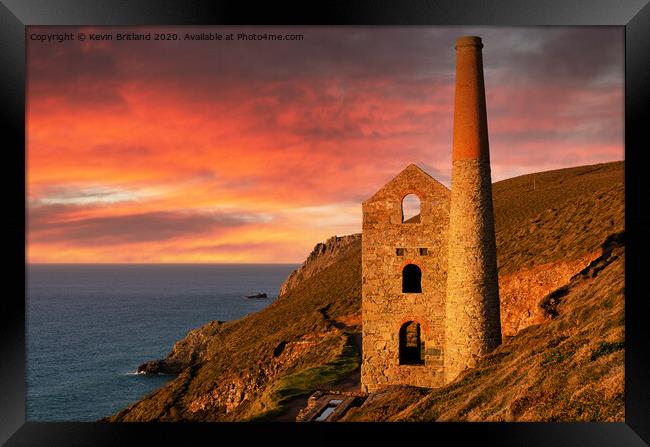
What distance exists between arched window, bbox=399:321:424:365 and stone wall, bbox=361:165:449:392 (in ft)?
2.93

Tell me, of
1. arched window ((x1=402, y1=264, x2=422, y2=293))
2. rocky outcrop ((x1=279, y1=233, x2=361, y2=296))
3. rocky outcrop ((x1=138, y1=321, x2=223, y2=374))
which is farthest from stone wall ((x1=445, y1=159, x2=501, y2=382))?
rocky outcrop ((x1=279, y1=233, x2=361, y2=296))

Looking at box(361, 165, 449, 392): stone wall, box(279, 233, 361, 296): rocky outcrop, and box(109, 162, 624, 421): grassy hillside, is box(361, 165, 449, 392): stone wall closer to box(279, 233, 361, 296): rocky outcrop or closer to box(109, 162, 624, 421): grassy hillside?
box(109, 162, 624, 421): grassy hillside

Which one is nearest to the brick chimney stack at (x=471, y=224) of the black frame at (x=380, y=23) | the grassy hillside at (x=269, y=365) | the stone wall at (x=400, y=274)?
the stone wall at (x=400, y=274)

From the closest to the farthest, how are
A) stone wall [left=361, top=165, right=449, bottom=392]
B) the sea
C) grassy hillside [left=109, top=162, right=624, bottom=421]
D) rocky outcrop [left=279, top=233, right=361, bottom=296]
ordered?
grassy hillside [left=109, top=162, right=624, bottom=421] → stone wall [left=361, top=165, right=449, bottom=392] → the sea → rocky outcrop [left=279, top=233, right=361, bottom=296]

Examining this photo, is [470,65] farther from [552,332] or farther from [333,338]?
[333,338]

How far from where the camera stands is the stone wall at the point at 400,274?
85.5 ft

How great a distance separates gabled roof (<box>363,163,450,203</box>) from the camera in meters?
26.0

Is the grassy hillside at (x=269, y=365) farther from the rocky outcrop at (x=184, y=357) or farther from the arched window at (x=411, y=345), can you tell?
the arched window at (x=411, y=345)

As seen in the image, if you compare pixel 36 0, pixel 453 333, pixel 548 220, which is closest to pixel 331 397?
pixel 453 333

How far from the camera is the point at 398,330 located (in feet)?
86.4

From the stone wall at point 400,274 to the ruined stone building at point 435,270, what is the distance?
0.04m

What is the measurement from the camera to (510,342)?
973 inches

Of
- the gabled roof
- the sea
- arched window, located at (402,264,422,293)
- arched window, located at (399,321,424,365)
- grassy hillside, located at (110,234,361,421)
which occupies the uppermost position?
the gabled roof

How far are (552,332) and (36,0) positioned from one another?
1810 cm
